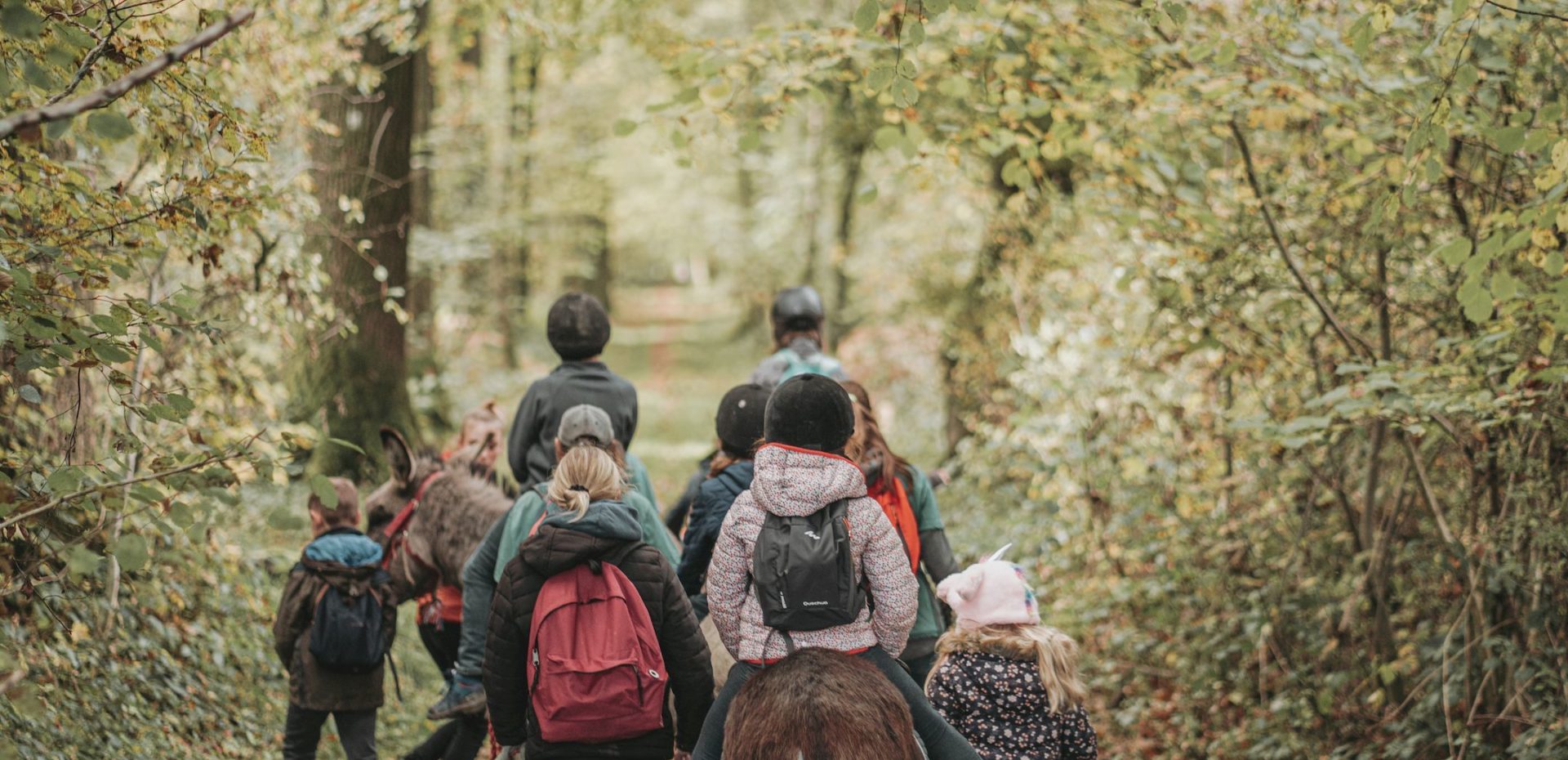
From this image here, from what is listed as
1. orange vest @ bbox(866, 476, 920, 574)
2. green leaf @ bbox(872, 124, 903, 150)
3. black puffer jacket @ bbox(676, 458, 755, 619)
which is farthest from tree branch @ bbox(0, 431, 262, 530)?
green leaf @ bbox(872, 124, 903, 150)

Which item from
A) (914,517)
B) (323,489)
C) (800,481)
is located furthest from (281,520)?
(914,517)

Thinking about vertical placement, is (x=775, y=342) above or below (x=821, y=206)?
below

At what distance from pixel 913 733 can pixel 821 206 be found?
2075cm

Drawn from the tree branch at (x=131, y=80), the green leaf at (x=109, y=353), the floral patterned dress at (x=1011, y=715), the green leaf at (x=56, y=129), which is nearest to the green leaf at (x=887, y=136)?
the floral patterned dress at (x=1011, y=715)

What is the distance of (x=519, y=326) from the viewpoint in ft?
89.9

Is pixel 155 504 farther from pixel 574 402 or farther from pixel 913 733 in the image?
pixel 574 402

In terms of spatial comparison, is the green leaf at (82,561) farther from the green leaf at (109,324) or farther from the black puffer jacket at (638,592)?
the black puffer jacket at (638,592)

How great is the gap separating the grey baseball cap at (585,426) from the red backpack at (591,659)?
2.58 feet

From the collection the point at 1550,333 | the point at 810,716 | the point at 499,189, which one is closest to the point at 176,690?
the point at 810,716

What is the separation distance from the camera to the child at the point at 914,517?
5219 mm

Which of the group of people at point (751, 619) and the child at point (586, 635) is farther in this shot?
the child at point (586, 635)

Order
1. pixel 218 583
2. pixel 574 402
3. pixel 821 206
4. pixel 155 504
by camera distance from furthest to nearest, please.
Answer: pixel 821 206
pixel 218 583
pixel 574 402
pixel 155 504

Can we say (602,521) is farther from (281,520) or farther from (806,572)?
(281,520)

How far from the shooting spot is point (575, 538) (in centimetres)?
429
